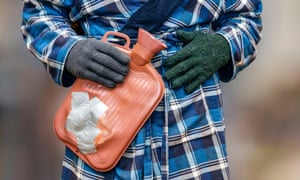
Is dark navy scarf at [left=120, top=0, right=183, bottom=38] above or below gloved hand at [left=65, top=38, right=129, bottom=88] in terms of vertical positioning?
above

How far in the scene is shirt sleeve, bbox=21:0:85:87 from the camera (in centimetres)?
71

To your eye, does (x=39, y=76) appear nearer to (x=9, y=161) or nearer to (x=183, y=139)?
(x=9, y=161)

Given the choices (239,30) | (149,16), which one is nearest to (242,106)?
(239,30)

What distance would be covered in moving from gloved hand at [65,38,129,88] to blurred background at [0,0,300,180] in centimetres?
44

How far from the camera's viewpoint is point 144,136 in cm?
71

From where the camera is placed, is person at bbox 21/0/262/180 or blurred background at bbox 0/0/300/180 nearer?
person at bbox 21/0/262/180

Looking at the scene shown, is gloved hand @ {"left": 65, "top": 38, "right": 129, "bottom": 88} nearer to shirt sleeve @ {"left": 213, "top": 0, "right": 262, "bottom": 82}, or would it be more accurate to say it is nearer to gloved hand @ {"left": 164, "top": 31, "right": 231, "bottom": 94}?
gloved hand @ {"left": 164, "top": 31, "right": 231, "bottom": 94}

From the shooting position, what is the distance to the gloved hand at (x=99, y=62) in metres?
0.67

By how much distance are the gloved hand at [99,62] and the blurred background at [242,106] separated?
0.44m

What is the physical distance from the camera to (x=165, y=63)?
2.39 ft

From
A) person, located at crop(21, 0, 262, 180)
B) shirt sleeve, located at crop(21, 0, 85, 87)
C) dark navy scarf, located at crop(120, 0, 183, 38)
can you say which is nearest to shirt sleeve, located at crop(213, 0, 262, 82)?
person, located at crop(21, 0, 262, 180)

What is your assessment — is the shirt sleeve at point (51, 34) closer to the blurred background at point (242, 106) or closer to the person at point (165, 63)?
the person at point (165, 63)

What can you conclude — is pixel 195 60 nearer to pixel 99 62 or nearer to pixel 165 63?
pixel 165 63

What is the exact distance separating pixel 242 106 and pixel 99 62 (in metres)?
0.55
